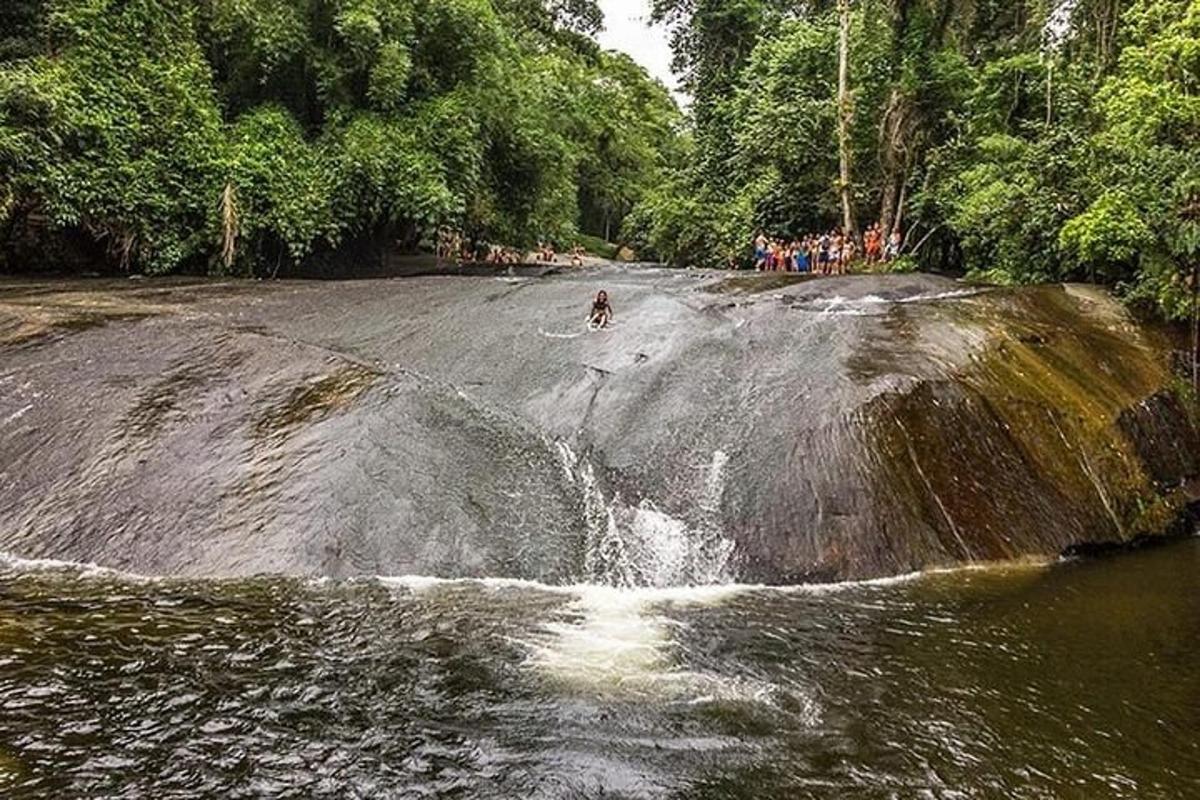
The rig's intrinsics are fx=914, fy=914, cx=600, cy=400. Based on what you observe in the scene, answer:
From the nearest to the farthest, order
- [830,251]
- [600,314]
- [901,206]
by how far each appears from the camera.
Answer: [600,314], [830,251], [901,206]

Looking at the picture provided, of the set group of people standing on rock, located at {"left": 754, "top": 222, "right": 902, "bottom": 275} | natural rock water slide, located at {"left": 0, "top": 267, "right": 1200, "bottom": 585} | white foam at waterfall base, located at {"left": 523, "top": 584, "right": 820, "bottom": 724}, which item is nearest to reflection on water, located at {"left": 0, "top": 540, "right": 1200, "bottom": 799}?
white foam at waterfall base, located at {"left": 523, "top": 584, "right": 820, "bottom": 724}

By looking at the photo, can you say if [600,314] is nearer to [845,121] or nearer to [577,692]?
[577,692]

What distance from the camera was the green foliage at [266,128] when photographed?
18.6 meters

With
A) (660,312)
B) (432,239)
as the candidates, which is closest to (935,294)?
(660,312)

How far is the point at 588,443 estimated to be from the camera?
34.8ft

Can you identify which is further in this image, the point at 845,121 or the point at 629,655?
the point at 845,121

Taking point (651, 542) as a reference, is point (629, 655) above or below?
below

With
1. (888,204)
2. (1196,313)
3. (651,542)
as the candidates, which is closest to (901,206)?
(888,204)

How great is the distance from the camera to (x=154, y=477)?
9.13 meters

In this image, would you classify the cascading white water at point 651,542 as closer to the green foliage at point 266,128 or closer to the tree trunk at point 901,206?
the green foliage at point 266,128

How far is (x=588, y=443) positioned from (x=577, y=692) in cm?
471

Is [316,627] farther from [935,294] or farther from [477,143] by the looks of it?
[477,143]

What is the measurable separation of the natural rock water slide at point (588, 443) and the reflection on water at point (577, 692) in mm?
710

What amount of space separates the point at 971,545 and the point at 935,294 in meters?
7.57
